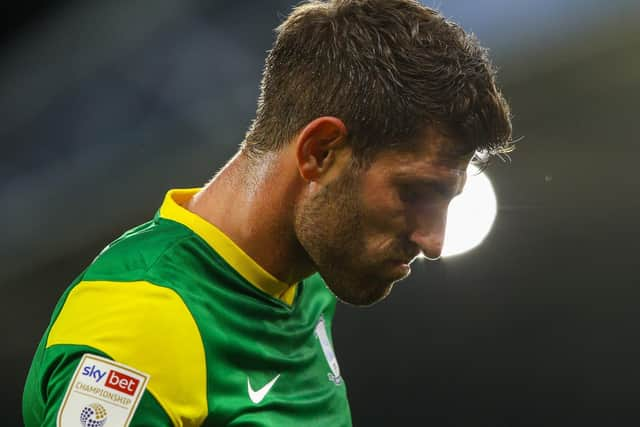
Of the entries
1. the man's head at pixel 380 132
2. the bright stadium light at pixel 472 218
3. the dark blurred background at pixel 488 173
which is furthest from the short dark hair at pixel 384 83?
the bright stadium light at pixel 472 218

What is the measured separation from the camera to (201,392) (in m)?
0.88

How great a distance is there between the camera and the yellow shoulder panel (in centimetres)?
84

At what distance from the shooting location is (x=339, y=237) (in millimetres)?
1005

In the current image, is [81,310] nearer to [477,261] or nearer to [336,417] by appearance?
[336,417]

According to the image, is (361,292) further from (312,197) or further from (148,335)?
(148,335)

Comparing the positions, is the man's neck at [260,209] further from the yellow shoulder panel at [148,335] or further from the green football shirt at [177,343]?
the yellow shoulder panel at [148,335]

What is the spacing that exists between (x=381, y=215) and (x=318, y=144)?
0.11 metres

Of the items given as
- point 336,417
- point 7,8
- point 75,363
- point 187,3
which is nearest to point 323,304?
point 336,417

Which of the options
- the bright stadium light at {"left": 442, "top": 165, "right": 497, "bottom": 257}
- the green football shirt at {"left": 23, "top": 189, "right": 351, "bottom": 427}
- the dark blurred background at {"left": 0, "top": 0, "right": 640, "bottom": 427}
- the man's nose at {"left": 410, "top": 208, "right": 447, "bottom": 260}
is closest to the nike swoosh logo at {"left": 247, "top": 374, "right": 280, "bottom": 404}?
the green football shirt at {"left": 23, "top": 189, "right": 351, "bottom": 427}

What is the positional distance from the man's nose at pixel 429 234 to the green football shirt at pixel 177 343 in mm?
186

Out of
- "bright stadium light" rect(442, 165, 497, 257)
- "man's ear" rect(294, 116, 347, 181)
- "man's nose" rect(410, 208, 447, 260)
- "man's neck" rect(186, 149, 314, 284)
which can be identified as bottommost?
"man's neck" rect(186, 149, 314, 284)

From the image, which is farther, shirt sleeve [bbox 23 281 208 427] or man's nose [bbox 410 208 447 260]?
man's nose [bbox 410 208 447 260]

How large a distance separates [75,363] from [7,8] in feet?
4.45

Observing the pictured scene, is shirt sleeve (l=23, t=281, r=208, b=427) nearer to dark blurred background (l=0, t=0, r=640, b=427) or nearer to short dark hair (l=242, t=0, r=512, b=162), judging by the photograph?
short dark hair (l=242, t=0, r=512, b=162)
